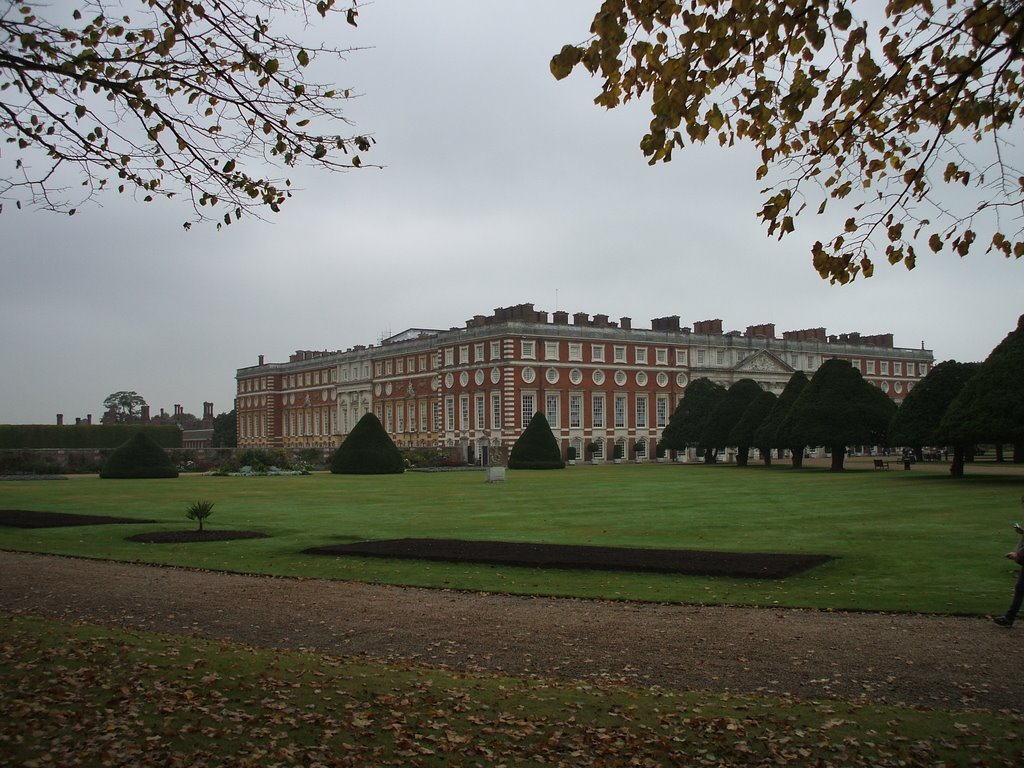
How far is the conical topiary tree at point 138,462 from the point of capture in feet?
144

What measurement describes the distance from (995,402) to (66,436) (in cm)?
6486

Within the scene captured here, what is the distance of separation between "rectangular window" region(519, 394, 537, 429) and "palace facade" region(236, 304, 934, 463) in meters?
0.07

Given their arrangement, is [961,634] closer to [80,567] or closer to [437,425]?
[80,567]

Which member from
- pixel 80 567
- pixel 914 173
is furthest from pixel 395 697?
pixel 80 567

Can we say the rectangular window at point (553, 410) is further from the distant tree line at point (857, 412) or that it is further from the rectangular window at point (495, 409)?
the distant tree line at point (857, 412)

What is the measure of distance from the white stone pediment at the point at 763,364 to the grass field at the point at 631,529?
150ft

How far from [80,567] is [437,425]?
63.5 metres

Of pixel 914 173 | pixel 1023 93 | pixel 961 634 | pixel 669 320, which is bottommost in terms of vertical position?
pixel 961 634

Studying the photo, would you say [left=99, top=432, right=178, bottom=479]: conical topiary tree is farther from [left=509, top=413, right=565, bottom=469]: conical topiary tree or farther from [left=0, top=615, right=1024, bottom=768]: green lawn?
[left=0, top=615, right=1024, bottom=768]: green lawn

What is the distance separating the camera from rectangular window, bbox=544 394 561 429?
71125 mm

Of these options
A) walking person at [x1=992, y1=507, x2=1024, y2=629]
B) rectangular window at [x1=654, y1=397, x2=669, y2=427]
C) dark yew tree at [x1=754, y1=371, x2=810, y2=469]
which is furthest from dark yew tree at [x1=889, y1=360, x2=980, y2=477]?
rectangular window at [x1=654, y1=397, x2=669, y2=427]

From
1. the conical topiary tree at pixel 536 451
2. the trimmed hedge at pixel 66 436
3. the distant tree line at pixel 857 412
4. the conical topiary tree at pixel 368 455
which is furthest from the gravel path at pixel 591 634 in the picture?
the trimmed hedge at pixel 66 436

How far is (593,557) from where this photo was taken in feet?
44.8

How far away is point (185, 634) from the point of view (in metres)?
9.23
